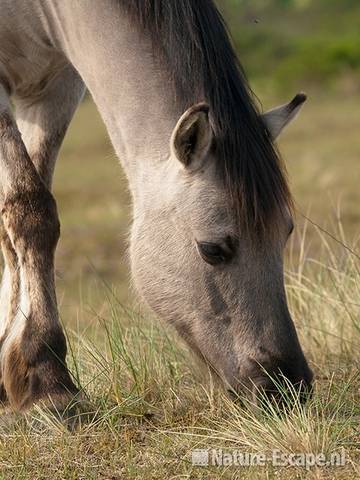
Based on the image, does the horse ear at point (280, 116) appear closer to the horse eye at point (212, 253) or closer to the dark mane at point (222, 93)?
the dark mane at point (222, 93)

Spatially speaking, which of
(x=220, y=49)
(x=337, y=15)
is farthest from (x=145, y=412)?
(x=337, y=15)

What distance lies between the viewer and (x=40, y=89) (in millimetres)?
4359

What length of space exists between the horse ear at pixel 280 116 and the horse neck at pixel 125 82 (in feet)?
1.16

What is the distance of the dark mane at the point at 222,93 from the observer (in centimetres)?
349

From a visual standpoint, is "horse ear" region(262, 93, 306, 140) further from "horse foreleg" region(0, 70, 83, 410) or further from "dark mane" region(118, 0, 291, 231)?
"horse foreleg" region(0, 70, 83, 410)

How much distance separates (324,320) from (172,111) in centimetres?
149

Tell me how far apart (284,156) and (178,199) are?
10.6 m

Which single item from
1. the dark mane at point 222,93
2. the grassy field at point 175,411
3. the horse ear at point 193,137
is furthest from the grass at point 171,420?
the horse ear at point 193,137

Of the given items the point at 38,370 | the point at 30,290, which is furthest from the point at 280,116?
the point at 38,370

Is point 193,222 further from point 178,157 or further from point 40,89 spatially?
point 40,89

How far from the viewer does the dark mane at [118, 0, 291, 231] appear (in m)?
3.49

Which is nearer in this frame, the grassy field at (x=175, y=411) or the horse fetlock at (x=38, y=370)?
the grassy field at (x=175, y=411)

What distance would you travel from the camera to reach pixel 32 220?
3762mm

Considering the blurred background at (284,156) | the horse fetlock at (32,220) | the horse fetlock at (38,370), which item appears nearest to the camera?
the horse fetlock at (38,370)
